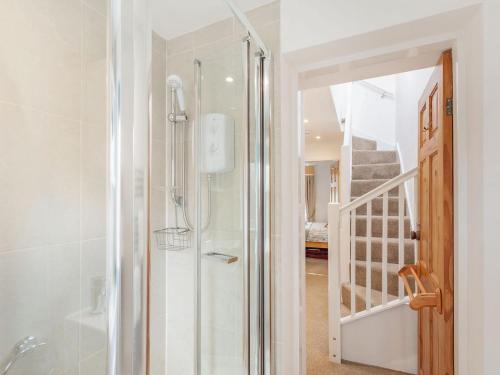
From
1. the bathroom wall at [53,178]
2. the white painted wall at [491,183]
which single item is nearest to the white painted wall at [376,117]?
the white painted wall at [491,183]

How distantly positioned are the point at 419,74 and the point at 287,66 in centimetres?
199

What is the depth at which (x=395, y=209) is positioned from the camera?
2.90 m

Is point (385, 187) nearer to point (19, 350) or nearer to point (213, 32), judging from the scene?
point (213, 32)

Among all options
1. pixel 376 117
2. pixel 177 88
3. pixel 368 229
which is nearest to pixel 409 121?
pixel 376 117

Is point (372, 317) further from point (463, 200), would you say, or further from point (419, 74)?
point (419, 74)

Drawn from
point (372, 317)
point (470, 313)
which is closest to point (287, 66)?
point (470, 313)

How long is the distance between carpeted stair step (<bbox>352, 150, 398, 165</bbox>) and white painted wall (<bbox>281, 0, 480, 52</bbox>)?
9.85 feet

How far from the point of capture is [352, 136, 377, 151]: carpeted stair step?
12.6 feet

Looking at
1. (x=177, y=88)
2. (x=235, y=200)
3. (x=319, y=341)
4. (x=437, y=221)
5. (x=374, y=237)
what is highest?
(x=177, y=88)

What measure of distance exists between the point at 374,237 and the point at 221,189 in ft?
7.20

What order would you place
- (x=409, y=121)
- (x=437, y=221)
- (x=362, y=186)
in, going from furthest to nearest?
(x=362, y=186) < (x=409, y=121) < (x=437, y=221)

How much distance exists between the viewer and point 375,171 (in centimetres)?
350

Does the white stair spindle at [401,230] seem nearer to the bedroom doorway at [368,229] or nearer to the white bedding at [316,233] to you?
the bedroom doorway at [368,229]

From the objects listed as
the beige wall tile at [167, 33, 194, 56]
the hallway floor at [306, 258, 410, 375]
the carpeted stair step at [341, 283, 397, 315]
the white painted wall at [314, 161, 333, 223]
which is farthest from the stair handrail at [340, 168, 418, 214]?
the white painted wall at [314, 161, 333, 223]
